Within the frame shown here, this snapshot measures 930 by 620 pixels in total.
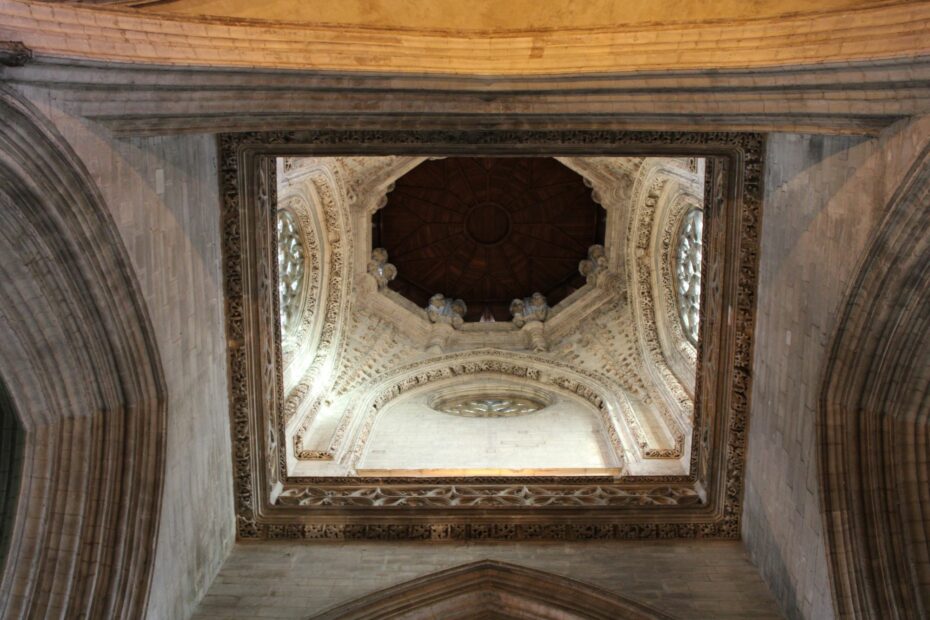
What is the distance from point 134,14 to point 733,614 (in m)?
5.74

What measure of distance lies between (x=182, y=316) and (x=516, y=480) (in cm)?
346

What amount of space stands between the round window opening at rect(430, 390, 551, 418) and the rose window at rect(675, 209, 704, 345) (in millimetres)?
2181

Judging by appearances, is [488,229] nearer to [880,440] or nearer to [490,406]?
[490,406]

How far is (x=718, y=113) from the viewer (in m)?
5.20

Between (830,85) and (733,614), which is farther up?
(830,85)

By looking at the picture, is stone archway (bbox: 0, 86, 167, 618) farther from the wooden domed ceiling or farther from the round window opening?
the wooden domed ceiling

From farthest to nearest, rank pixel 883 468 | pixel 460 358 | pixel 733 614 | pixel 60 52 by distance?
pixel 460 358 → pixel 733 614 → pixel 883 468 → pixel 60 52

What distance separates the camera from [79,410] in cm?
572

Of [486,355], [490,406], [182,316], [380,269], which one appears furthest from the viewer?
[380,269]

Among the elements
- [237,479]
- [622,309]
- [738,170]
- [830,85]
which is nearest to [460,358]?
[622,309]

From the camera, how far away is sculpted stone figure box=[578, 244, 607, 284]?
13219 millimetres

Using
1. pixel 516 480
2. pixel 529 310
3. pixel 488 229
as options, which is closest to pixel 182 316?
pixel 516 480

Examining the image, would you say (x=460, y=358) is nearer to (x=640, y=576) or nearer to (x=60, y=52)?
(x=640, y=576)

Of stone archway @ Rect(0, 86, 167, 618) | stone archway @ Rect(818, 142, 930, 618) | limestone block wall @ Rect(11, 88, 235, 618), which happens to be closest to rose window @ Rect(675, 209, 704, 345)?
stone archway @ Rect(818, 142, 930, 618)
